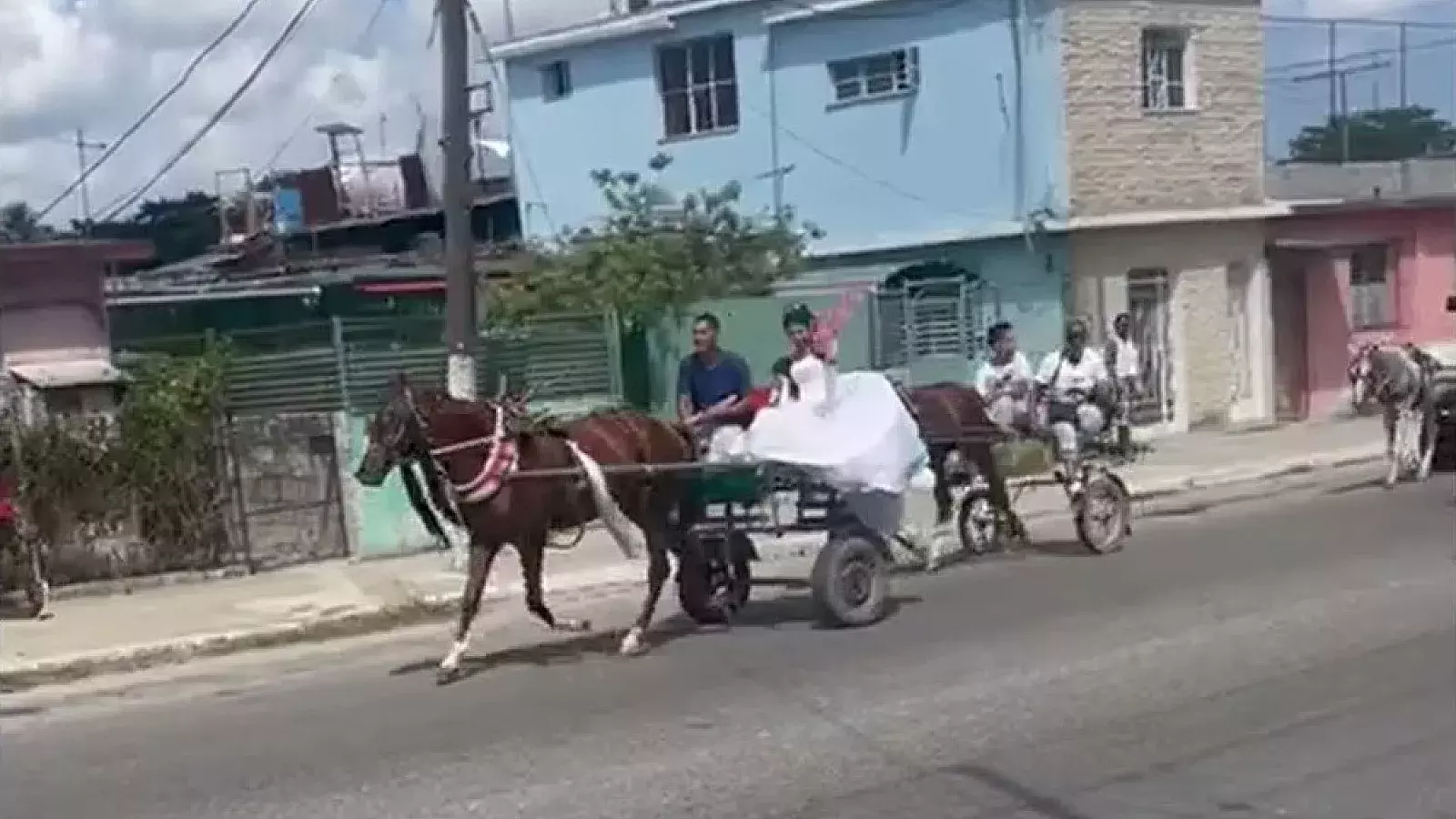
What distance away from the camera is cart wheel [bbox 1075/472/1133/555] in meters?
17.7

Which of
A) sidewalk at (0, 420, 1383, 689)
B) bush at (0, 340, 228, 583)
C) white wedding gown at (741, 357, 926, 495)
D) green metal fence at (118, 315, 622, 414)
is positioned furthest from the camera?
green metal fence at (118, 315, 622, 414)

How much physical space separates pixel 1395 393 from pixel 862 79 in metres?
12.4

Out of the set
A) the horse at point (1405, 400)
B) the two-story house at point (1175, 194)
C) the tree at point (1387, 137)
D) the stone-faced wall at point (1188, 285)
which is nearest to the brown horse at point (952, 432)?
the horse at point (1405, 400)

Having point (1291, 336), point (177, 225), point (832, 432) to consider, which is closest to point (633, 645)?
point (832, 432)

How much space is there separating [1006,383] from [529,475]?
19.6 feet

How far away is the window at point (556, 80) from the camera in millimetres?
38375

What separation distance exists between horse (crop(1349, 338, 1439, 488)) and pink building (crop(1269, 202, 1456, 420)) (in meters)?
10.5

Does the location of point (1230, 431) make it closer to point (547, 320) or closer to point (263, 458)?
point (547, 320)

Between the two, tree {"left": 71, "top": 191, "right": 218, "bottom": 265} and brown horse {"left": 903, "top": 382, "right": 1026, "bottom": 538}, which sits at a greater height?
tree {"left": 71, "top": 191, "right": 218, "bottom": 265}

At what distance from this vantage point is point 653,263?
25844mm

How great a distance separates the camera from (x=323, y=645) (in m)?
15.4

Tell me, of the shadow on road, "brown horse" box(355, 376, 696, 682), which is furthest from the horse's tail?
the shadow on road

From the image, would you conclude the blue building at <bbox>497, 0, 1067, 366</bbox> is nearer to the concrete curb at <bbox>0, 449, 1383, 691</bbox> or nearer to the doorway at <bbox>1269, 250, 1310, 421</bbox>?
the doorway at <bbox>1269, 250, 1310, 421</bbox>

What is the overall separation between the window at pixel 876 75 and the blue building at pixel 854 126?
0.03 metres
